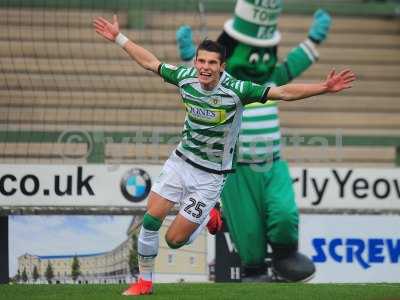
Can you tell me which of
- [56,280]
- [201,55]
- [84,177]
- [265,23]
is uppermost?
[265,23]

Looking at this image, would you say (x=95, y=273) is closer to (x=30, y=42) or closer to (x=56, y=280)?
(x=56, y=280)

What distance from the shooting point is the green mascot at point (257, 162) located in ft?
38.4

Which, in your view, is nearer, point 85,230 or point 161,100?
point 85,230

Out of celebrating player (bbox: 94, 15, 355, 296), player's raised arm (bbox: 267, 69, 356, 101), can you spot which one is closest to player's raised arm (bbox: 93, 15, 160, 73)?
celebrating player (bbox: 94, 15, 355, 296)

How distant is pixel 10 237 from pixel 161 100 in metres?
2.77

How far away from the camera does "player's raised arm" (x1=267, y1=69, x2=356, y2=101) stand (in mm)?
8492

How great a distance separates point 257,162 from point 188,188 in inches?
107

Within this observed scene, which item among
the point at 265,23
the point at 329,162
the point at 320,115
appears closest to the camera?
the point at 265,23

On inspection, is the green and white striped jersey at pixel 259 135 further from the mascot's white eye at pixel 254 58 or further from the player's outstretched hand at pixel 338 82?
the player's outstretched hand at pixel 338 82

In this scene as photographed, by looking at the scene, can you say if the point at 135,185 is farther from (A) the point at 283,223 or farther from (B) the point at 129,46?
(B) the point at 129,46

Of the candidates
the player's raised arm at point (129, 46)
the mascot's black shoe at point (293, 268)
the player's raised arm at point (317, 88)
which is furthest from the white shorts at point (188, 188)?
the mascot's black shoe at point (293, 268)

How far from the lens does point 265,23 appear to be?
11.8 metres

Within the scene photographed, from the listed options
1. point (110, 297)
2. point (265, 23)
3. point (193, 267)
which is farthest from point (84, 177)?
point (110, 297)

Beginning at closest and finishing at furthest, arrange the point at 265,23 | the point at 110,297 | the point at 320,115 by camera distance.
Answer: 1. the point at 110,297
2. the point at 265,23
3. the point at 320,115
